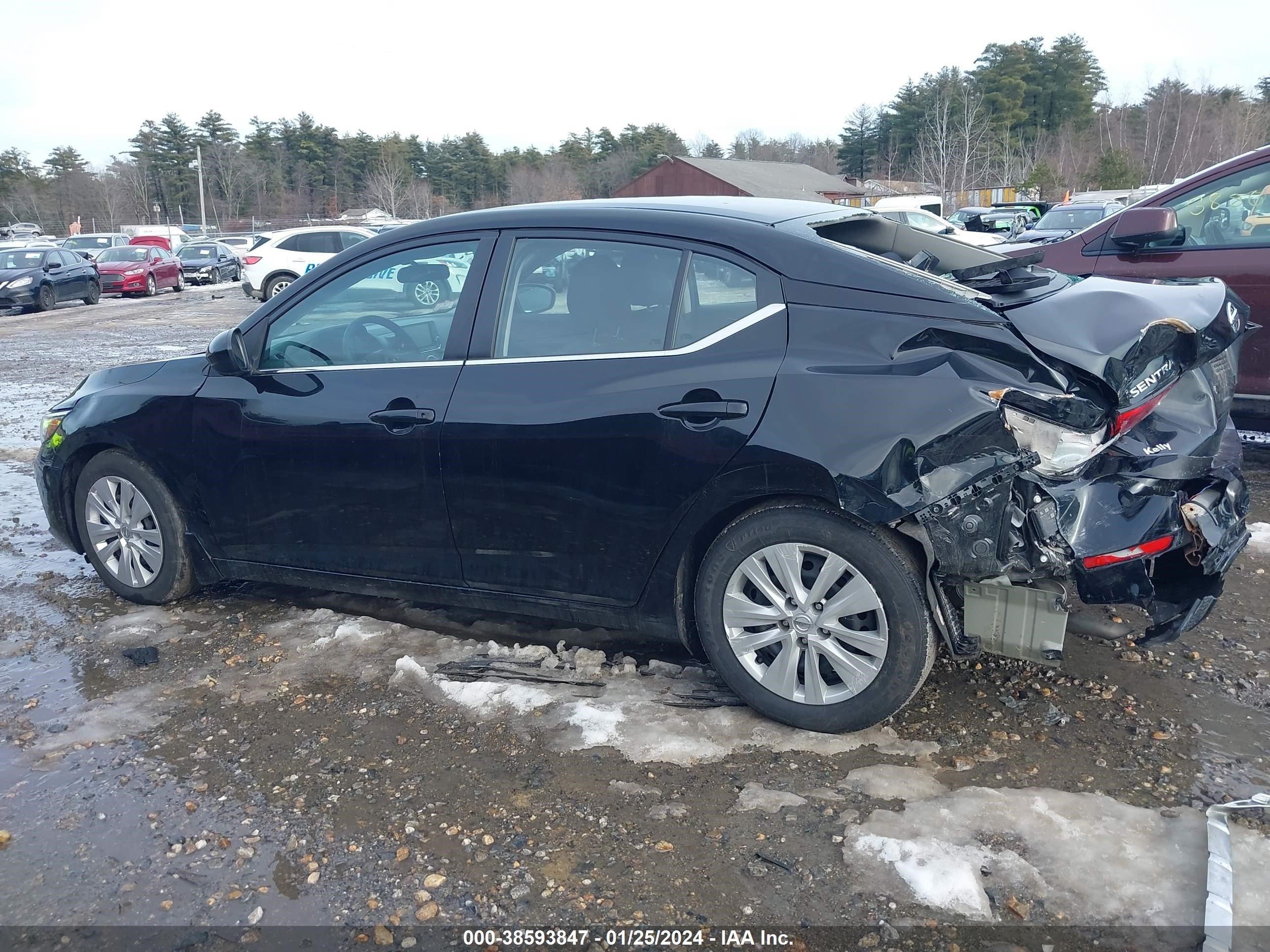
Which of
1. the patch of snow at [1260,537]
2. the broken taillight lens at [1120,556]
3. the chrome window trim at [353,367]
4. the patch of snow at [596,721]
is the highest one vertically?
the chrome window trim at [353,367]

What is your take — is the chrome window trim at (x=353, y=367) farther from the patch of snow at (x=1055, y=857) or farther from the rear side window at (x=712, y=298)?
the patch of snow at (x=1055, y=857)

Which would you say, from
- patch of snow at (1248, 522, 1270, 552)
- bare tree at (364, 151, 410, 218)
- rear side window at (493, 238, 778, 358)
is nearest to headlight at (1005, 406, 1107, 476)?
rear side window at (493, 238, 778, 358)

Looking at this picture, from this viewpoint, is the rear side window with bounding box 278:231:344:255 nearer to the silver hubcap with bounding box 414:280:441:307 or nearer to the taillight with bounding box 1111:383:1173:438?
the silver hubcap with bounding box 414:280:441:307

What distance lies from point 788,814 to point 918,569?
850 mm

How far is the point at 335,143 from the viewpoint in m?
77.1

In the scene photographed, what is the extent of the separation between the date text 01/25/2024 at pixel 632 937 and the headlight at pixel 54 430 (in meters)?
3.48

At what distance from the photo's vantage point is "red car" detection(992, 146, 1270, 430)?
552 centimetres

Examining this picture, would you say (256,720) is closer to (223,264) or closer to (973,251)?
(973,251)

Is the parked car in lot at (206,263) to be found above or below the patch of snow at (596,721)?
above

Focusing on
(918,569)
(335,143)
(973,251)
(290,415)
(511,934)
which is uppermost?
(335,143)

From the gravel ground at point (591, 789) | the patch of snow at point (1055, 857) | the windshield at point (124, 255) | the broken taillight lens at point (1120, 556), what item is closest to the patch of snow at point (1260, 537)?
the gravel ground at point (591, 789)

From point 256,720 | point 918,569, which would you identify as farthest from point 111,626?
point 918,569

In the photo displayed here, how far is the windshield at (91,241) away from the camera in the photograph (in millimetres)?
37281

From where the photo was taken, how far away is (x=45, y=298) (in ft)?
73.4
